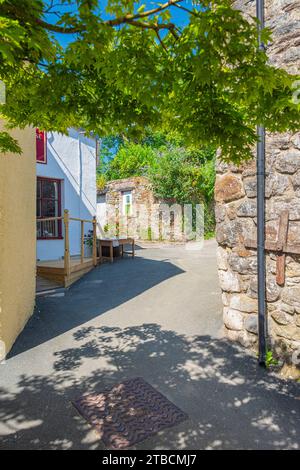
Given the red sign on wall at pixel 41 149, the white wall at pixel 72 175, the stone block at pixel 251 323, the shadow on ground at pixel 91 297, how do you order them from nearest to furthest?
the stone block at pixel 251 323, the shadow on ground at pixel 91 297, the red sign on wall at pixel 41 149, the white wall at pixel 72 175

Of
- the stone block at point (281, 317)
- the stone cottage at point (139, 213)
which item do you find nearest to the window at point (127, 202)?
the stone cottage at point (139, 213)

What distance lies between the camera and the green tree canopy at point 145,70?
5.42ft

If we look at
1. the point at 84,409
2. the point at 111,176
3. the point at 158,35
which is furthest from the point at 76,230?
the point at 111,176

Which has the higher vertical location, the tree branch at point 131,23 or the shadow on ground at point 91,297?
the tree branch at point 131,23

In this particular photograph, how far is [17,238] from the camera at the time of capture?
5000 mm

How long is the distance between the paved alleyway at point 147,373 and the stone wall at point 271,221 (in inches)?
21.2

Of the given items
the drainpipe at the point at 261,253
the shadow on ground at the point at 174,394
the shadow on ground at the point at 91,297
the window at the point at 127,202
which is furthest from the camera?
the window at the point at 127,202

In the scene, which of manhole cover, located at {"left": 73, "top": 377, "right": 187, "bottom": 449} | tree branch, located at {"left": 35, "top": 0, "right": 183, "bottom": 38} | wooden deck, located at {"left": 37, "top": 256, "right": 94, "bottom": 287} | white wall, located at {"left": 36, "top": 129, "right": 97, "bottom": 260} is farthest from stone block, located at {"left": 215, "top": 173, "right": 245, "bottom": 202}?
white wall, located at {"left": 36, "top": 129, "right": 97, "bottom": 260}

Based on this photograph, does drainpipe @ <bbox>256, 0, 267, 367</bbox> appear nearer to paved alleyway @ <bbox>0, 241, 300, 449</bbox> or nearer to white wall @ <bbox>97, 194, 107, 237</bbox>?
paved alleyway @ <bbox>0, 241, 300, 449</bbox>

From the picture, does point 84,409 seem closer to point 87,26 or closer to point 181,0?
point 87,26

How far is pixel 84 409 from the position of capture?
306cm

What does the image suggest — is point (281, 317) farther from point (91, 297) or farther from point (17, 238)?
point (91, 297)

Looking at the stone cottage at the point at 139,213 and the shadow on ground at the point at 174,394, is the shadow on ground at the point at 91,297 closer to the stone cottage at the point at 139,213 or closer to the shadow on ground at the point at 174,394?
the shadow on ground at the point at 174,394

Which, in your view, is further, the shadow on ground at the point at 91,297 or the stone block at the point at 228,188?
the shadow on ground at the point at 91,297
